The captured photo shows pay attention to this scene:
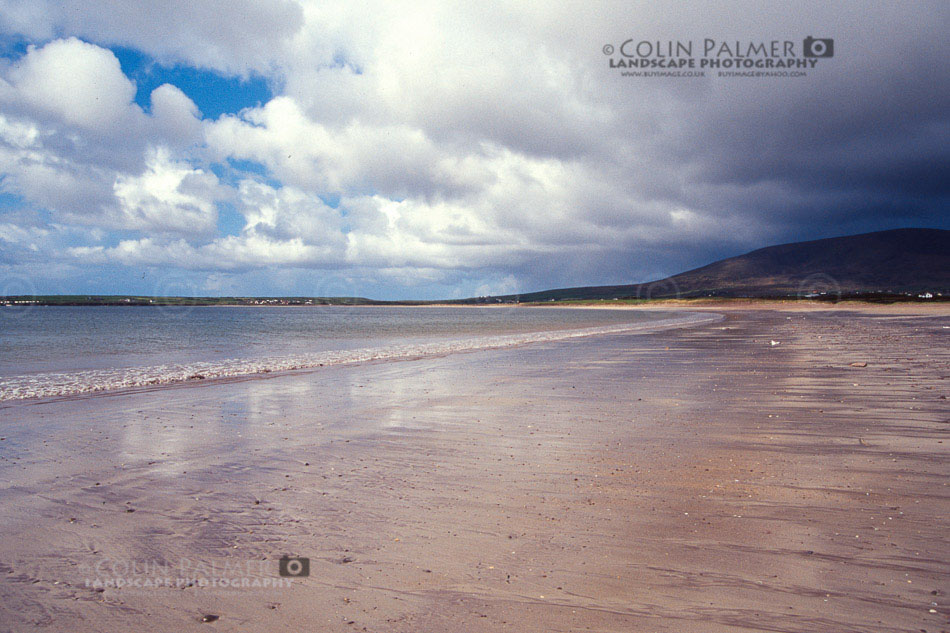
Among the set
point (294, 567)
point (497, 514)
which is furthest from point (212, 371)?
point (497, 514)

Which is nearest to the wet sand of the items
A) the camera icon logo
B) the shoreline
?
the camera icon logo

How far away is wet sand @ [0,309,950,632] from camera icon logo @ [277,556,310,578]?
0.10 metres

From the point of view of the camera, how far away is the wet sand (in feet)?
A: 13.3

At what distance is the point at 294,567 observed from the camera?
4.75m

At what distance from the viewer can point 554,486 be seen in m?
6.61

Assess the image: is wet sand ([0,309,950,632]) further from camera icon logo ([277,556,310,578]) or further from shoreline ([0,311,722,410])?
shoreline ([0,311,722,410])

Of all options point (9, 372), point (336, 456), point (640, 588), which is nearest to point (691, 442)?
point (640, 588)

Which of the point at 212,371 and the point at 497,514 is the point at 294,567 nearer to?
the point at 497,514

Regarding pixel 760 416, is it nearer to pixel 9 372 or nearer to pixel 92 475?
pixel 92 475

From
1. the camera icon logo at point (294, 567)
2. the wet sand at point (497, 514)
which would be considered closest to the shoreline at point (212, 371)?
the wet sand at point (497, 514)

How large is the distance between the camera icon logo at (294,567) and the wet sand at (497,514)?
0.32 ft

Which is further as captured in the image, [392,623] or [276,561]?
[276,561]

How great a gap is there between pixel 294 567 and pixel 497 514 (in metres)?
2.12

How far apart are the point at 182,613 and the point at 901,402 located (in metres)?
13.3
